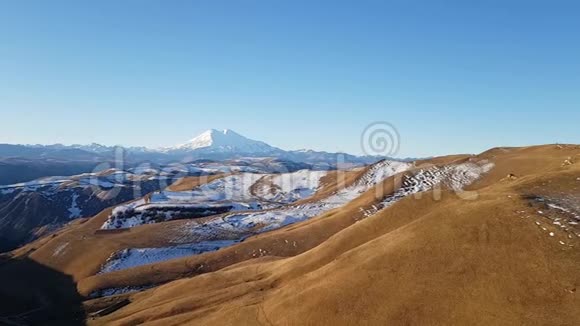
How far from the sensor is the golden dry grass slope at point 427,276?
28.2m

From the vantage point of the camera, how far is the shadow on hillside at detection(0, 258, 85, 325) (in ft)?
201

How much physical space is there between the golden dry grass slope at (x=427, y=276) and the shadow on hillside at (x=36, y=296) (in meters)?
11.3

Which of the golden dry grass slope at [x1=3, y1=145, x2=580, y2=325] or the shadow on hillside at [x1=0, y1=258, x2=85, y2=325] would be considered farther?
the shadow on hillside at [x1=0, y1=258, x2=85, y2=325]

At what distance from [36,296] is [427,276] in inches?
2501

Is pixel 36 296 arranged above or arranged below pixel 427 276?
below

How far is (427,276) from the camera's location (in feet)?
105

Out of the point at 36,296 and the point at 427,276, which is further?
the point at 36,296

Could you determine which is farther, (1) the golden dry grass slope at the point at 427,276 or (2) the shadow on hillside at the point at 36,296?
(2) the shadow on hillside at the point at 36,296

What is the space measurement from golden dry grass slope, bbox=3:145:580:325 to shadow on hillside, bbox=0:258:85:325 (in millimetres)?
11280

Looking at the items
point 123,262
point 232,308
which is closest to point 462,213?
point 232,308

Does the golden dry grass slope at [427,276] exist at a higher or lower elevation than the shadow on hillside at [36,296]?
higher

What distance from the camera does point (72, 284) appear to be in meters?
75.6

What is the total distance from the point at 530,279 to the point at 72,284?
68.1 m

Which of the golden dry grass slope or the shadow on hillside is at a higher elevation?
the golden dry grass slope
